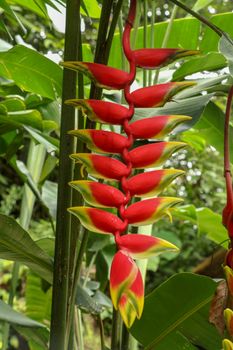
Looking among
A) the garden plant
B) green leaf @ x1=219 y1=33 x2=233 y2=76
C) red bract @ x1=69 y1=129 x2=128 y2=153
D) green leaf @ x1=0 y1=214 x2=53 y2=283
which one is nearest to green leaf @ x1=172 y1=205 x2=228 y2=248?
the garden plant

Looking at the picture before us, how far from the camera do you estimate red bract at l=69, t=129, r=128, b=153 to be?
360 mm

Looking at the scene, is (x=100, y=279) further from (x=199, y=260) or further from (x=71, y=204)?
(x=199, y=260)

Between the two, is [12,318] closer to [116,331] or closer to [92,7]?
[116,331]

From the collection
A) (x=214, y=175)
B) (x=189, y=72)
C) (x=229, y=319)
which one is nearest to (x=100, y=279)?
(x=189, y=72)

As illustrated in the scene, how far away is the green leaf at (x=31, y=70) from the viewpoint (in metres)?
0.70

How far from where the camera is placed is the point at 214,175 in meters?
2.97

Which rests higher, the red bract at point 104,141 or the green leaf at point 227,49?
the green leaf at point 227,49

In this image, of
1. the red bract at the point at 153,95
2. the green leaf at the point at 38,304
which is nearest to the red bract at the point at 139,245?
the red bract at the point at 153,95

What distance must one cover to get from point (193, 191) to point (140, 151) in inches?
109

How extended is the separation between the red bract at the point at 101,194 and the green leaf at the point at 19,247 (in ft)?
0.78

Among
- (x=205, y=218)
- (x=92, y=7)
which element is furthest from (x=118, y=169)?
(x=205, y=218)

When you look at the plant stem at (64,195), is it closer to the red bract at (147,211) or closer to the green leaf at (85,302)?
the green leaf at (85,302)

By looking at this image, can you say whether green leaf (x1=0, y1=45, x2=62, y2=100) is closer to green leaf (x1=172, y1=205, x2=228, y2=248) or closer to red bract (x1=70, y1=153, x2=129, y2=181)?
red bract (x1=70, y1=153, x2=129, y2=181)

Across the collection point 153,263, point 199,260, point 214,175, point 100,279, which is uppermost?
point 100,279
